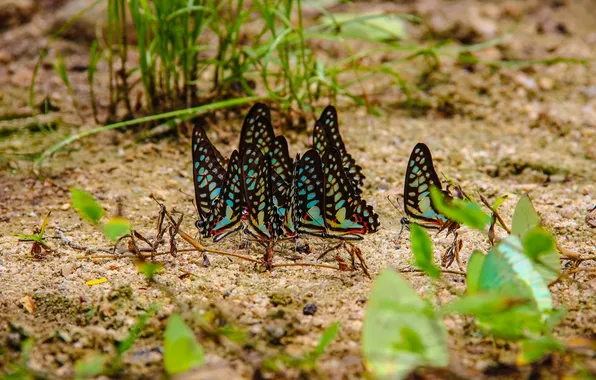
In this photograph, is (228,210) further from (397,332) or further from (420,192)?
(397,332)

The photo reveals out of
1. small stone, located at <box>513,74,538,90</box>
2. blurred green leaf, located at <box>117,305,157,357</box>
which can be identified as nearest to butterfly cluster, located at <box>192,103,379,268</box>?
blurred green leaf, located at <box>117,305,157,357</box>

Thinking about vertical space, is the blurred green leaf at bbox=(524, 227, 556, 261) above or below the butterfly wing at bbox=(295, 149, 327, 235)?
above

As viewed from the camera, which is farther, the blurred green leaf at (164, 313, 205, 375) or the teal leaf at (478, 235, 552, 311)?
the teal leaf at (478, 235, 552, 311)

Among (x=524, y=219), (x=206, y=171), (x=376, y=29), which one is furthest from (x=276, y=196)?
(x=376, y=29)

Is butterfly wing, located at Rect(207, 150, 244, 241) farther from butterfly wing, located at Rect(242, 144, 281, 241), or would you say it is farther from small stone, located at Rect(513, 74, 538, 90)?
small stone, located at Rect(513, 74, 538, 90)

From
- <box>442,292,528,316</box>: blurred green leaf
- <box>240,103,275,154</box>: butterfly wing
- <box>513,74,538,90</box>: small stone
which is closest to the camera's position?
<box>442,292,528,316</box>: blurred green leaf

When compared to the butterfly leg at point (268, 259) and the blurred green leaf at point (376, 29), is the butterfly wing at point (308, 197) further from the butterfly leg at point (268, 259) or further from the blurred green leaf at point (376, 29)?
the blurred green leaf at point (376, 29)

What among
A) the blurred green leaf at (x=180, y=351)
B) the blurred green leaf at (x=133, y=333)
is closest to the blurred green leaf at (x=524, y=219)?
the blurred green leaf at (x=180, y=351)
